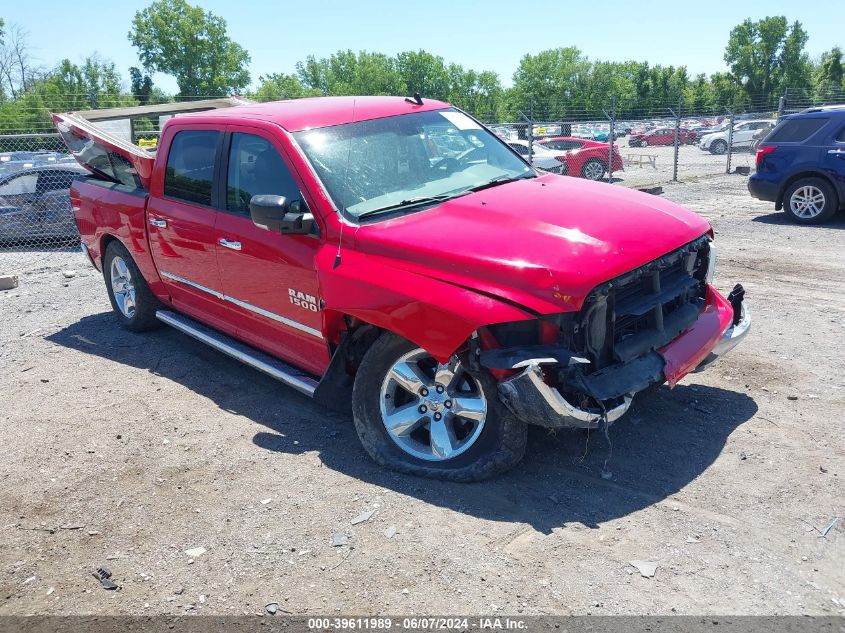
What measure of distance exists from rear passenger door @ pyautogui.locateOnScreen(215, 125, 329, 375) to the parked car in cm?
824

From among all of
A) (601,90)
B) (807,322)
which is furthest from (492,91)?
(807,322)

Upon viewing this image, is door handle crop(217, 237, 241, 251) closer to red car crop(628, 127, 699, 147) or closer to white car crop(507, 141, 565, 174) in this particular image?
white car crop(507, 141, 565, 174)

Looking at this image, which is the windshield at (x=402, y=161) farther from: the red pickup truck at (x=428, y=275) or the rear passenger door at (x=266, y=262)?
the rear passenger door at (x=266, y=262)

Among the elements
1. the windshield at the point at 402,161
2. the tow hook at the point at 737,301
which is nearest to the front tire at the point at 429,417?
the windshield at the point at 402,161

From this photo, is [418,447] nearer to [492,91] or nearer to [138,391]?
[138,391]

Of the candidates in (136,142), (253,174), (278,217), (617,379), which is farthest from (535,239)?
(136,142)

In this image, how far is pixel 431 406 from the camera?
13.1 ft

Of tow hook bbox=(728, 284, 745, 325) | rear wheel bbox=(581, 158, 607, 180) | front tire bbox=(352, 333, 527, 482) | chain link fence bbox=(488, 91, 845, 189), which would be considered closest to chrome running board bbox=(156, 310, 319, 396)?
front tire bbox=(352, 333, 527, 482)

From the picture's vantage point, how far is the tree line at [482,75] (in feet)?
265

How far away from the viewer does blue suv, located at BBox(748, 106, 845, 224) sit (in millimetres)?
11094

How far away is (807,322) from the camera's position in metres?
6.40

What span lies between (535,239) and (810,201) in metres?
9.33

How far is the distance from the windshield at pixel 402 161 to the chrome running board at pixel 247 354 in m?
1.13

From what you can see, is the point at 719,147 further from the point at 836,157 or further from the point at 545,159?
the point at 836,157
